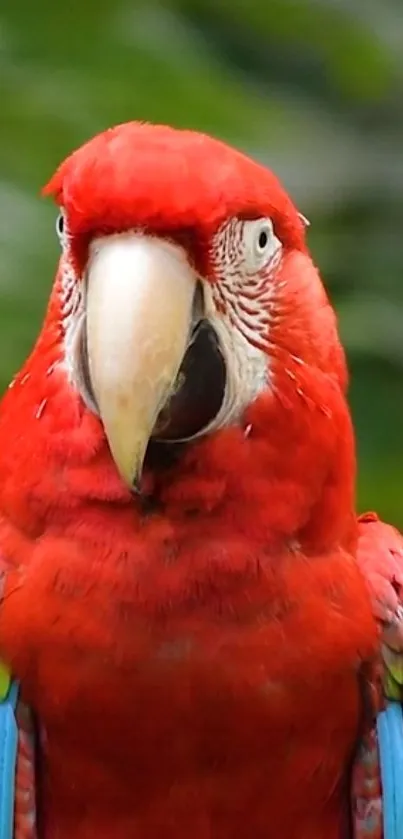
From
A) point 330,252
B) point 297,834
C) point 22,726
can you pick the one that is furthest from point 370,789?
point 330,252

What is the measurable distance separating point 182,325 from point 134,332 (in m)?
0.03

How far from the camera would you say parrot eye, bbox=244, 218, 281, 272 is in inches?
35.7

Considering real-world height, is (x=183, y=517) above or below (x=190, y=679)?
above

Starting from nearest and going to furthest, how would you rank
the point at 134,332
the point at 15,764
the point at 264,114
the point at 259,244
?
the point at 134,332 → the point at 259,244 → the point at 15,764 → the point at 264,114

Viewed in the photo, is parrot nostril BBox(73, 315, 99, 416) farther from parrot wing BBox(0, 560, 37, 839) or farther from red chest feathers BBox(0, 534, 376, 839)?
parrot wing BBox(0, 560, 37, 839)

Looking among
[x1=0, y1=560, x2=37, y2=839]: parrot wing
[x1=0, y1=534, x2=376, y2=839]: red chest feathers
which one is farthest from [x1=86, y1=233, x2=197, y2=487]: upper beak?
[x1=0, y1=560, x2=37, y2=839]: parrot wing

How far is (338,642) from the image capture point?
100 centimetres

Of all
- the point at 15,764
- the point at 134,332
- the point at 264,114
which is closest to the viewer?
the point at 134,332

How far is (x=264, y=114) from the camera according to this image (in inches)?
48.8

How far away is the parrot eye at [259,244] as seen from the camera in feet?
2.98

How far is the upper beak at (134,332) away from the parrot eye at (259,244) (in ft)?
0.24

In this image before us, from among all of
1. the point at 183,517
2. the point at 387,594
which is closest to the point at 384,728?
the point at 387,594

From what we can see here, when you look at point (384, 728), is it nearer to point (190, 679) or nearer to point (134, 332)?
point (190, 679)

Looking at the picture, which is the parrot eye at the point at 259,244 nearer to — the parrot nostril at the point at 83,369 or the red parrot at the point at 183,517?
the red parrot at the point at 183,517
